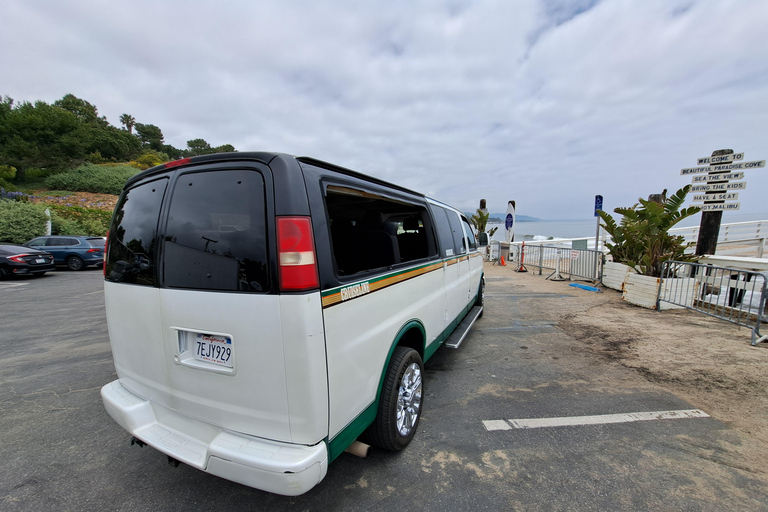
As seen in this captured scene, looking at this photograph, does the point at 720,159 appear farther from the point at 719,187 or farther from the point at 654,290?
the point at 654,290

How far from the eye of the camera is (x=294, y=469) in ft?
5.10

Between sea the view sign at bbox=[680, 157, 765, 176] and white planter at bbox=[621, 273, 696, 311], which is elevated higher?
sea the view sign at bbox=[680, 157, 765, 176]

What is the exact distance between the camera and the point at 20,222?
1681cm

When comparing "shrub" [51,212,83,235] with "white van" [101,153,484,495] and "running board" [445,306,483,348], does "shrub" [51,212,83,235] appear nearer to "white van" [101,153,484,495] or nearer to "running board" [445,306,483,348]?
"white van" [101,153,484,495]

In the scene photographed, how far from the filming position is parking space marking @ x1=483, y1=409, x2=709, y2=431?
2885 mm

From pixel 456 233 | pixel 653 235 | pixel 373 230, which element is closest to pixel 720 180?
pixel 653 235

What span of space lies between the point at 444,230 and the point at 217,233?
2.88 m

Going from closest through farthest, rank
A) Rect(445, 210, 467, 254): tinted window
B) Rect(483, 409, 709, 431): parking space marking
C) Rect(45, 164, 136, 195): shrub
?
Rect(483, 409, 709, 431): parking space marking
Rect(445, 210, 467, 254): tinted window
Rect(45, 164, 136, 195): shrub

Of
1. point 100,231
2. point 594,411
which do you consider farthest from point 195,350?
point 100,231

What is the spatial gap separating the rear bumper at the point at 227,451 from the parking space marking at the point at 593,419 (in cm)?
187

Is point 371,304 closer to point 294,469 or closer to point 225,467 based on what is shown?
point 294,469

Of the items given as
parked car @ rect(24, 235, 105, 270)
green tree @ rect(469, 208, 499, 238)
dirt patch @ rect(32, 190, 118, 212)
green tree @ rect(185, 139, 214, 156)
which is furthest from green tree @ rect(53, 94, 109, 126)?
green tree @ rect(469, 208, 499, 238)

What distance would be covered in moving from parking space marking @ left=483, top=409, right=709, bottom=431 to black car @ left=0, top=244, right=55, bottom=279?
1568 cm

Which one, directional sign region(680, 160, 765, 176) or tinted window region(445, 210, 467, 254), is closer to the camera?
tinted window region(445, 210, 467, 254)
